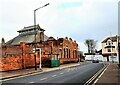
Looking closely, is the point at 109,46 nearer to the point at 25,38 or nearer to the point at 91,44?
the point at 91,44

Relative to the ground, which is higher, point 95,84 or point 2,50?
point 2,50

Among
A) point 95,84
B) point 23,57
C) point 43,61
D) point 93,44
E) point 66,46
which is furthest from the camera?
point 93,44

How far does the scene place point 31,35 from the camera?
79.6 metres

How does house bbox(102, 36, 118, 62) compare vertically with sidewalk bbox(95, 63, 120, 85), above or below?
above

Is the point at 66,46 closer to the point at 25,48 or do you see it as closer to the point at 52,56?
the point at 52,56

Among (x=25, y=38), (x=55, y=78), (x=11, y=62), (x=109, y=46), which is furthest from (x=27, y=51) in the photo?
(x=109, y=46)

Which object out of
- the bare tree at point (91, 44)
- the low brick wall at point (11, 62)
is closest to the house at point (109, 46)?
the bare tree at point (91, 44)

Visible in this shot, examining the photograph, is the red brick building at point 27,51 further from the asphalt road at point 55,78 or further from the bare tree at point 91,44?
the bare tree at point 91,44

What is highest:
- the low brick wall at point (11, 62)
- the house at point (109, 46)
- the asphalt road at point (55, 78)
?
the house at point (109, 46)

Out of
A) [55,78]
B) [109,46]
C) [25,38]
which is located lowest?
[55,78]

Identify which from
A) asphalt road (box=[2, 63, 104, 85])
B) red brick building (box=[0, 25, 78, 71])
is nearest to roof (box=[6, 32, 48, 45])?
red brick building (box=[0, 25, 78, 71])

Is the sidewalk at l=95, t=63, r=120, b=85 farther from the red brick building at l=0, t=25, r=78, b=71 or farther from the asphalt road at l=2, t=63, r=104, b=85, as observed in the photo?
the red brick building at l=0, t=25, r=78, b=71

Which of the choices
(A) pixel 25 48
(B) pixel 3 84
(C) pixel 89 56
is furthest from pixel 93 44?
(B) pixel 3 84

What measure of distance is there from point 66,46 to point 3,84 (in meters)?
56.6
